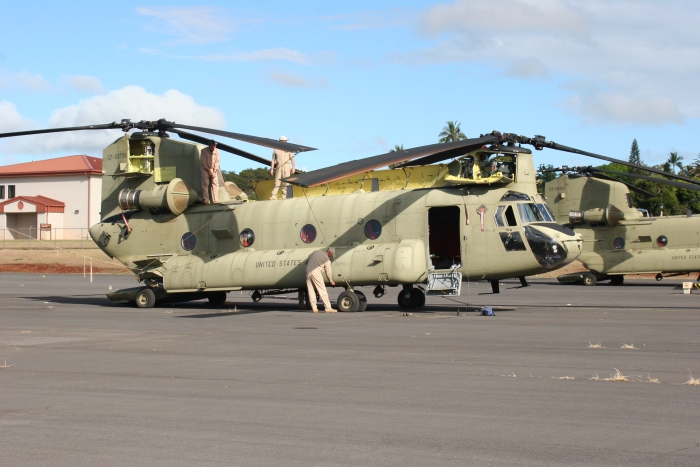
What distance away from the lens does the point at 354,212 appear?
20.6 metres

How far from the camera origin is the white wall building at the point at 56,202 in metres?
75.2

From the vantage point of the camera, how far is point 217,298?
23.7 m

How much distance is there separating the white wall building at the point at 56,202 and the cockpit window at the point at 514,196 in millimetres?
60995

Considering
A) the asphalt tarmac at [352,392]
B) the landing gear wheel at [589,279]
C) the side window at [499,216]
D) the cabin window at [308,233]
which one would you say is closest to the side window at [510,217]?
the side window at [499,216]

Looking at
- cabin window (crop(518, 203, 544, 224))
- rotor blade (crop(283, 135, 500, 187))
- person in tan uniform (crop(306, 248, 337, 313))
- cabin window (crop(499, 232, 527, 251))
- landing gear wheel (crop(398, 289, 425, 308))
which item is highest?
rotor blade (crop(283, 135, 500, 187))

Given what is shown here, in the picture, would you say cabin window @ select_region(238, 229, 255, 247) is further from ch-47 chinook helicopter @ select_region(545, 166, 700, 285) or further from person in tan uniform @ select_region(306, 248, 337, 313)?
ch-47 chinook helicopter @ select_region(545, 166, 700, 285)

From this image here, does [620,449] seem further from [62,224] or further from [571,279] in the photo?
[62,224]

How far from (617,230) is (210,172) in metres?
18.8

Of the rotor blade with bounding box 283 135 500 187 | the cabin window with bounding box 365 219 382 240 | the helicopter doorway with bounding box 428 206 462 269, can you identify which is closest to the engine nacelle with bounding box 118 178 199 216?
Result: the cabin window with bounding box 365 219 382 240

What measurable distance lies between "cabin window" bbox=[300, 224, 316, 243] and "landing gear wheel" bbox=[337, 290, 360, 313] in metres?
1.90

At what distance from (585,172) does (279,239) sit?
14938 mm

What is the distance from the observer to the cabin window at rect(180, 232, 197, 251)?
2270 cm

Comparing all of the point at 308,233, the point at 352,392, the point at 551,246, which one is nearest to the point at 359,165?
the point at 308,233

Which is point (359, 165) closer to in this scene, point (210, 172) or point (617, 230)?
point (210, 172)
